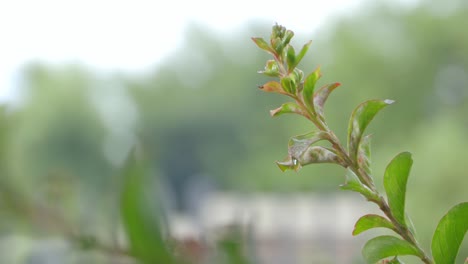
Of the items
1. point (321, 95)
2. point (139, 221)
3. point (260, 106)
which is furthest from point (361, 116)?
point (260, 106)

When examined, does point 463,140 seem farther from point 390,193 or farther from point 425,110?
point 390,193

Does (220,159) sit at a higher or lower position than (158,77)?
lower

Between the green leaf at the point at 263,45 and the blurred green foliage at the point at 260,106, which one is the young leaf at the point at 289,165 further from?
the blurred green foliage at the point at 260,106

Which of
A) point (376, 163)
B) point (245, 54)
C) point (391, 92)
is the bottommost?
point (376, 163)

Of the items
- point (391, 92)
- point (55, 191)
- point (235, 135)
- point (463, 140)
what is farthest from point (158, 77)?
point (55, 191)

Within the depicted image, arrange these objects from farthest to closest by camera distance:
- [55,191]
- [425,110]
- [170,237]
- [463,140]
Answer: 1. [425,110]
2. [463,140]
3. [55,191]
4. [170,237]

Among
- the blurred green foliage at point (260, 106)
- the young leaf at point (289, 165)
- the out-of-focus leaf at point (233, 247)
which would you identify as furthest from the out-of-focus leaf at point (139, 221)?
the blurred green foliage at point (260, 106)

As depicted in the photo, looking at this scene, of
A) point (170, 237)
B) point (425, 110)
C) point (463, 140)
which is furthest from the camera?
point (425, 110)
